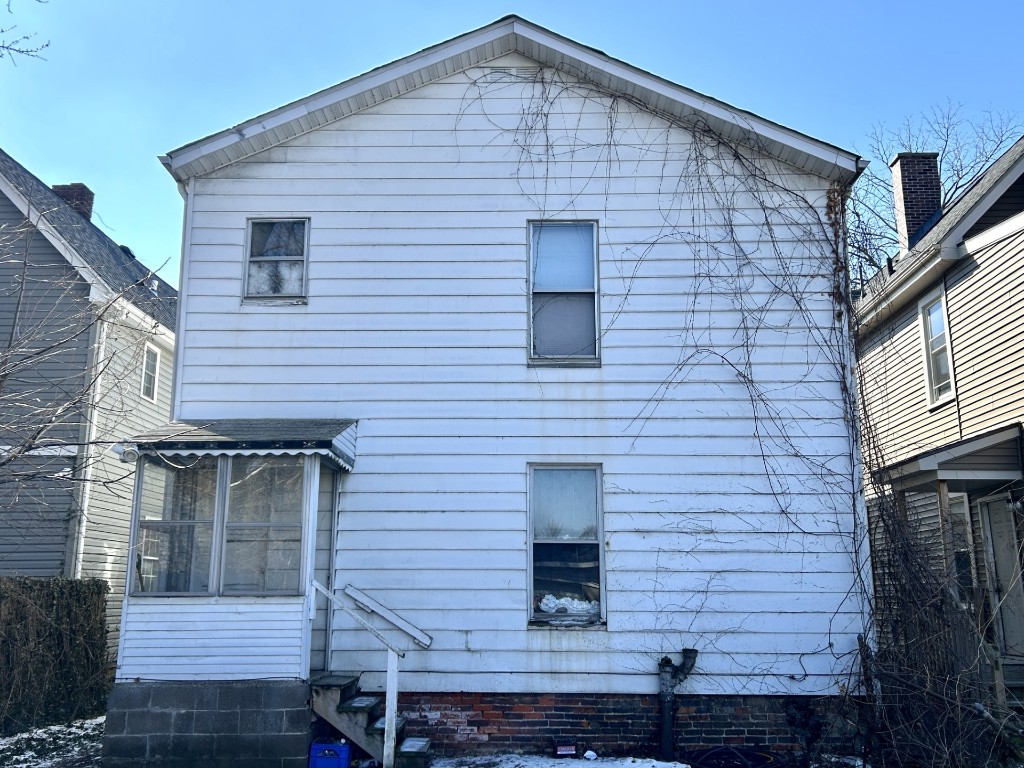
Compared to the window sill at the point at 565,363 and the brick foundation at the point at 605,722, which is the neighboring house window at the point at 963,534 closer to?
the brick foundation at the point at 605,722

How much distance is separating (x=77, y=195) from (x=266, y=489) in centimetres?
1324

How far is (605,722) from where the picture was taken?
9836mm

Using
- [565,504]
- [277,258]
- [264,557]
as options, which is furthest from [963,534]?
[277,258]

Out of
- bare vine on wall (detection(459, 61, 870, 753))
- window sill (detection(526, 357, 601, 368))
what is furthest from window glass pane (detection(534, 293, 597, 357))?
bare vine on wall (detection(459, 61, 870, 753))

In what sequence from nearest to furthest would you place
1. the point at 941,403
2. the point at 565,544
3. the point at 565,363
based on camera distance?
the point at 565,544 → the point at 565,363 → the point at 941,403

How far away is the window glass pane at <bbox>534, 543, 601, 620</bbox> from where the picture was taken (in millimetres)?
10195

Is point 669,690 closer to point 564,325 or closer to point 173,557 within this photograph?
point 564,325

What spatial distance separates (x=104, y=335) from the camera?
606 inches

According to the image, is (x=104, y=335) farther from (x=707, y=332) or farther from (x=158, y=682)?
(x=707, y=332)

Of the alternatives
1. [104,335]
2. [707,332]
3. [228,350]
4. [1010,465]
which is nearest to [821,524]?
[707,332]

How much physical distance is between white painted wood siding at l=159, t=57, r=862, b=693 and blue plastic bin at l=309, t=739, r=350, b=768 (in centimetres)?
110

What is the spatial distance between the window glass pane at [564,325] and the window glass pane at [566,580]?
226 cm

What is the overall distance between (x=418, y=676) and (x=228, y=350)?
14.1ft

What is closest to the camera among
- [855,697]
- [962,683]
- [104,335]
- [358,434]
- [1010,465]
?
[962,683]
